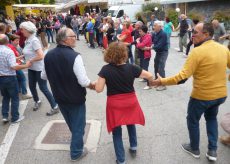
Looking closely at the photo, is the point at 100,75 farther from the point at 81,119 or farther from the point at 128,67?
the point at 81,119

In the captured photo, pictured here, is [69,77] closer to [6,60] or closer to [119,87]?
[119,87]

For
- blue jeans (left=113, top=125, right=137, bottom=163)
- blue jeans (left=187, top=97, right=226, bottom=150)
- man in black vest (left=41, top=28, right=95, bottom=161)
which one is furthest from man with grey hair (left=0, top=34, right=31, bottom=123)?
blue jeans (left=187, top=97, right=226, bottom=150)

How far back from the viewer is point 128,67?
10.1ft

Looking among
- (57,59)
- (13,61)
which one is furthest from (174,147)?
(13,61)

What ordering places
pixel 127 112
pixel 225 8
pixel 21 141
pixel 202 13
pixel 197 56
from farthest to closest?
pixel 202 13
pixel 225 8
pixel 21 141
pixel 127 112
pixel 197 56

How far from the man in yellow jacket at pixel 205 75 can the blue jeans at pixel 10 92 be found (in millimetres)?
2642

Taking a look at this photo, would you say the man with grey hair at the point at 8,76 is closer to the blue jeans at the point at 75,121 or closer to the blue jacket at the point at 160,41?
the blue jeans at the point at 75,121

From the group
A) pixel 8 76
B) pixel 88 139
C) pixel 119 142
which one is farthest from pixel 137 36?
pixel 119 142

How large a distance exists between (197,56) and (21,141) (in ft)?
10.1

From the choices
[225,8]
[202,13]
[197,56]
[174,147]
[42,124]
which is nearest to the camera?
[197,56]

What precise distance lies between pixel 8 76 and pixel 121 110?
242 centimetres

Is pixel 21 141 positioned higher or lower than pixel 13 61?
lower

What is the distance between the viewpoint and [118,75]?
3027mm

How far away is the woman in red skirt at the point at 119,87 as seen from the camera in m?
3.03
